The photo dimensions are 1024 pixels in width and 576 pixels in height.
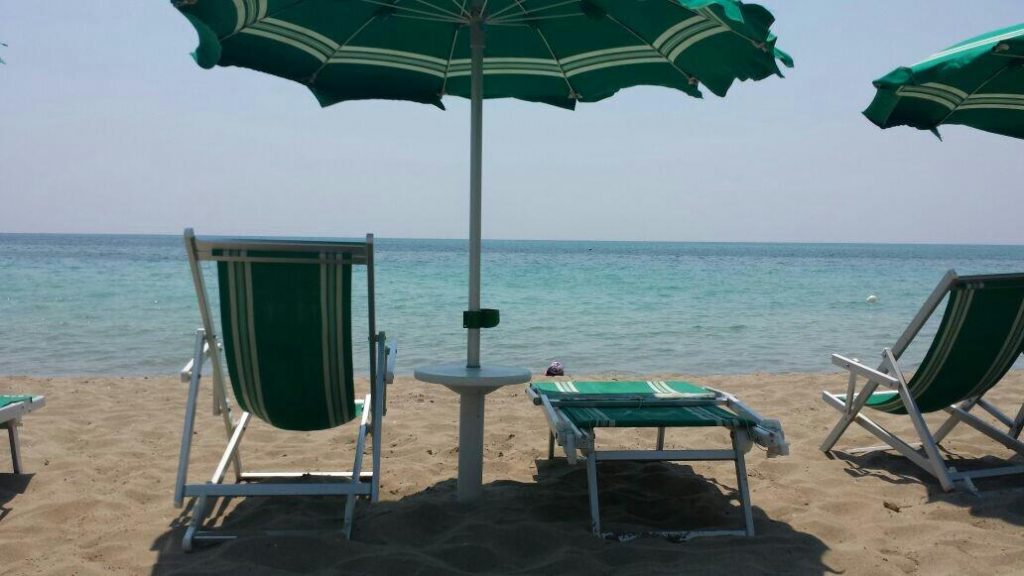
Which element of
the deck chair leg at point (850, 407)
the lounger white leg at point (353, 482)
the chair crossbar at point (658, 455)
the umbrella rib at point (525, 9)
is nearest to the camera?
the lounger white leg at point (353, 482)

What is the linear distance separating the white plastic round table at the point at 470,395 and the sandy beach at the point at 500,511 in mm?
112

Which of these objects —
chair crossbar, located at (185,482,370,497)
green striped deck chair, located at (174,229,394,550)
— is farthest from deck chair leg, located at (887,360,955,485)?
chair crossbar, located at (185,482,370,497)

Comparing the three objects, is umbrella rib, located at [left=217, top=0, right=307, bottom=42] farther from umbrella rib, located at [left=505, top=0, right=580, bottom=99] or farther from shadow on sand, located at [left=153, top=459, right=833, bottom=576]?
shadow on sand, located at [left=153, top=459, right=833, bottom=576]

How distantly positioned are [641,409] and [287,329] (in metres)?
1.42

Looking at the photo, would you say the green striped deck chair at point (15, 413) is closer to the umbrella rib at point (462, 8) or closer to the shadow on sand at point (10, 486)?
the shadow on sand at point (10, 486)

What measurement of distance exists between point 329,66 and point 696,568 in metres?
2.70

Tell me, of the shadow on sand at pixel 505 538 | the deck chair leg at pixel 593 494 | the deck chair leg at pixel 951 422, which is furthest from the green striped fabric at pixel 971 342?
the deck chair leg at pixel 593 494

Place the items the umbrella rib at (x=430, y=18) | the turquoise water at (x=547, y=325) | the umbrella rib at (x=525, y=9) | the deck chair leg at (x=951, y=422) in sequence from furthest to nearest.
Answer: the turquoise water at (x=547, y=325) → the deck chair leg at (x=951, y=422) → the umbrella rib at (x=430, y=18) → the umbrella rib at (x=525, y=9)

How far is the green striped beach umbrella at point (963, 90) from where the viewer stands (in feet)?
11.0

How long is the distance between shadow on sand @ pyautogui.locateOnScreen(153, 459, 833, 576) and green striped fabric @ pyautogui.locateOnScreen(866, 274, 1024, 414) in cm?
106

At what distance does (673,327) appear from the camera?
40.8ft

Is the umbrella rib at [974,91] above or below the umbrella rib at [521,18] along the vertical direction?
below

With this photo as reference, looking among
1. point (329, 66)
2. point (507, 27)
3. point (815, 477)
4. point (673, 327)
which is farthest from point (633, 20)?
point (673, 327)

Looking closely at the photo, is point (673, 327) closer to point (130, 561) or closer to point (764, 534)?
point (764, 534)
